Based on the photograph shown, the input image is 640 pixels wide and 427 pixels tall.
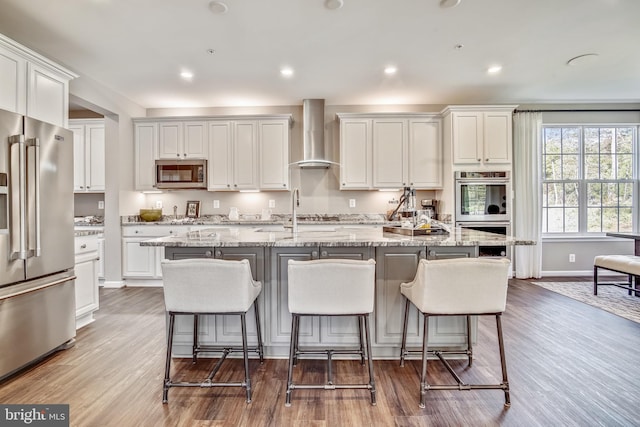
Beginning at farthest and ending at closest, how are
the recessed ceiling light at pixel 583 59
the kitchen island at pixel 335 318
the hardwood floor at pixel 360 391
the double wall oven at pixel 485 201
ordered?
the double wall oven at pixel 485 201, the recessed ceiling light at pixel 583 59, the kitchen island at pixel 335 318, the hardwood floor at pixel 360 391

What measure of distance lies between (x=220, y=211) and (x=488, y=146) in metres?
4.21

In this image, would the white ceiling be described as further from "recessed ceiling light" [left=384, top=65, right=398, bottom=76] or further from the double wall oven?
the double wall oven

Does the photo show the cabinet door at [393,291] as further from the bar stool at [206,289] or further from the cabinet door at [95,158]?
the cabinet door at [95,158]

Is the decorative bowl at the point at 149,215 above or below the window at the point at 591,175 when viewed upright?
below

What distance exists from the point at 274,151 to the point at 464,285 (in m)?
3.48

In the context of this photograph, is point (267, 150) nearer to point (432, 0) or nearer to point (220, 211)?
point (220, 211)

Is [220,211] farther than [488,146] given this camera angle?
Yes

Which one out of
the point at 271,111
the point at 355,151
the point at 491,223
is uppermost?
the point at 271,111

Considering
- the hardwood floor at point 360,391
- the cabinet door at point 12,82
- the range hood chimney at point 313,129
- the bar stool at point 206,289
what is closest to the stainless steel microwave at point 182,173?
the range hood chimney at point 313,129

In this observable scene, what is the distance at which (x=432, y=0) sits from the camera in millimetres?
2326

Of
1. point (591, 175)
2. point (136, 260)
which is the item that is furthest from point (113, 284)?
point (591, 175)

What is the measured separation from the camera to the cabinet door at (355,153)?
4.51 m

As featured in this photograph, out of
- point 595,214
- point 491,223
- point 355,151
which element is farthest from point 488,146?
point 595,214

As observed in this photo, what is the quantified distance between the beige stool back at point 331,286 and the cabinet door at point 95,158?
14.1ft
